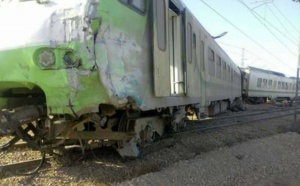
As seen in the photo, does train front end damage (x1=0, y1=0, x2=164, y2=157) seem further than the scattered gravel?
No

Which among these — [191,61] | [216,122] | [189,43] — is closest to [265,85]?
[216,122]

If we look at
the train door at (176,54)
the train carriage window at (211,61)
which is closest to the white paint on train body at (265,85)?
the train carriage window at (211,61)

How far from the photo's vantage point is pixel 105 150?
6277mm

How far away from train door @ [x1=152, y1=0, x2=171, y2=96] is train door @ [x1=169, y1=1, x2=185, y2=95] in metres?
0.97

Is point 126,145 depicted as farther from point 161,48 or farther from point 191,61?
point 191,61

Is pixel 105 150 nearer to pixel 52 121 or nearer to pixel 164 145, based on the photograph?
Answer: pixel 164 145

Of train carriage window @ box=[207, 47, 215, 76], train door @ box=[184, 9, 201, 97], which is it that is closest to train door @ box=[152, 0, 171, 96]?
train door @ box=[184, 9, 201, 97]

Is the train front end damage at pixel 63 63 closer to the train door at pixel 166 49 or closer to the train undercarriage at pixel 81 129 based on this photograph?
the train undercarriage at pixel 81 129

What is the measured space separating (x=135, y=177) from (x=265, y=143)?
4.63m

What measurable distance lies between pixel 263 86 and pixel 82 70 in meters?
→ 27.2

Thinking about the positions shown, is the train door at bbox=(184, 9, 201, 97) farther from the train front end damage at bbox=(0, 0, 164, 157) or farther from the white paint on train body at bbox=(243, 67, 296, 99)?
the white paint on train body at bbox=(243, 67, 296, 99)

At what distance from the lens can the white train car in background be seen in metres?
25.5

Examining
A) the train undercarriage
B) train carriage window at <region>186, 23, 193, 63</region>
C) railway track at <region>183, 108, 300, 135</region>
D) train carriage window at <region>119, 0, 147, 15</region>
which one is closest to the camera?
the train undercarriage

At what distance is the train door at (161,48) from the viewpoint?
5363 millimetres
